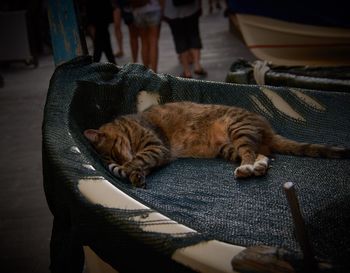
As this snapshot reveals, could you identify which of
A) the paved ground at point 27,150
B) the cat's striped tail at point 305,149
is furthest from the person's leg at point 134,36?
the cat's striped tail at point 305,149

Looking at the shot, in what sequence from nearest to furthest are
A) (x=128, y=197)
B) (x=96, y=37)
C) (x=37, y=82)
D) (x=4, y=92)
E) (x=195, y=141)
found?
(x=128, y=197)
(x=195, y=141)
(x=96, y=37)
(x=4, y=92)
(x=37, y=82)

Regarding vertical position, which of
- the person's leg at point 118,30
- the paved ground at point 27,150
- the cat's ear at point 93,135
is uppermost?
the cat's ear at point 93,135

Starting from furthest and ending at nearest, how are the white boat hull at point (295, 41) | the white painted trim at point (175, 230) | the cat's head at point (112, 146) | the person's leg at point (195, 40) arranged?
the person's leg at point (195, 40) → the white boat hull at point (295, 41) → the cat's head at point (112, 146) → the white painted trim at point (175, 230)

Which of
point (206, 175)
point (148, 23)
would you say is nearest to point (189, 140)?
point (206, 175)

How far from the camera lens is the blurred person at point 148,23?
5.41m

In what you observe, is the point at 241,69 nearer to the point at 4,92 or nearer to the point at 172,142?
the point at 172,142

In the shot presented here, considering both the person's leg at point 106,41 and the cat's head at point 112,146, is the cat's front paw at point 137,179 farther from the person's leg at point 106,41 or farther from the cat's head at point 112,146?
the person's leg at point 106,41

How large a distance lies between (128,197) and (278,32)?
3.98m

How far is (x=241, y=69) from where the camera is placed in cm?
A: 377

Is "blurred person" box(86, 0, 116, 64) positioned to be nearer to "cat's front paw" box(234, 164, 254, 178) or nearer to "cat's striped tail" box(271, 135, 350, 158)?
"cat's striped tail" box(271, 135, 350, 158)

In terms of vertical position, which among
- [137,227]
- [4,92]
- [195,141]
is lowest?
[4,92]

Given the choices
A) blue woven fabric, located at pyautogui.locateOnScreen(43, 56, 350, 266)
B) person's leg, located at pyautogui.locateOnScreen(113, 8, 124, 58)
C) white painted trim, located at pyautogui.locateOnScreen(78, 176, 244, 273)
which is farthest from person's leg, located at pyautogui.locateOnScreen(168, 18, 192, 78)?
white painted trim, located at pyautogui.locateOnScreen(78, 176, 244, 273)

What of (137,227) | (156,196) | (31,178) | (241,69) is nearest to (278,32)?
(241,69)

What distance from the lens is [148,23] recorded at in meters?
5.59
